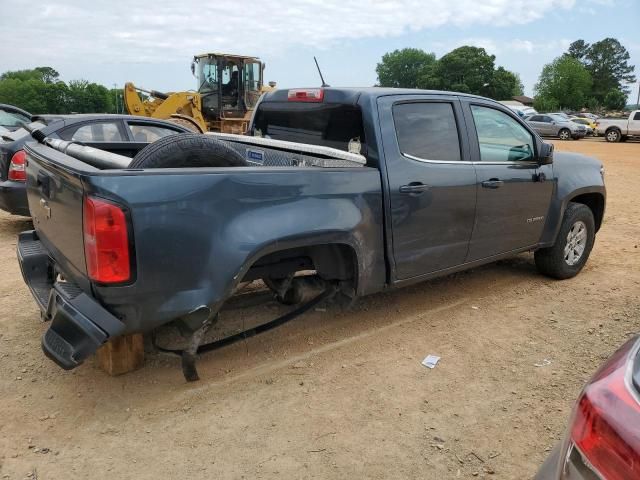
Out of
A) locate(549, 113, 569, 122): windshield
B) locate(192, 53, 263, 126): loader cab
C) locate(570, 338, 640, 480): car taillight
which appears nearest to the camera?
locate(570, 338, 640, 480): car taillight

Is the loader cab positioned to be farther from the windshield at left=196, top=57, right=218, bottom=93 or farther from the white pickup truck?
the white pickup truck

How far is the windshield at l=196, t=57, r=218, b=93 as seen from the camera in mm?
15820

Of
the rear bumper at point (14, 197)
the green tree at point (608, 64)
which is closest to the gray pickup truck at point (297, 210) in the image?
the rear bumper at point (14, 197)

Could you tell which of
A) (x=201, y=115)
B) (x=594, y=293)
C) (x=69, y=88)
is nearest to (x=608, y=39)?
(x=69, y=88)

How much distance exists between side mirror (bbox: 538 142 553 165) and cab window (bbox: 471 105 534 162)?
0.07 meters

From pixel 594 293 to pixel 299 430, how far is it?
11.2 feet

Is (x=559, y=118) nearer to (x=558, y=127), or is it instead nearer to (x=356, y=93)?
(x=558, y=127)

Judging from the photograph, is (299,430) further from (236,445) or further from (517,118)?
(517,118)

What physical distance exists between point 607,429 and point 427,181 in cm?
266

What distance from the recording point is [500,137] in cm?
458

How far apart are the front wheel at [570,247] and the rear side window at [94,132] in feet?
17.5

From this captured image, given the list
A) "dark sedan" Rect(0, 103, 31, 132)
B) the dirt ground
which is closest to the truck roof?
the dirt ground

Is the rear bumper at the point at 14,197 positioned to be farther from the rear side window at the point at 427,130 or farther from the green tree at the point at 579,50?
the green tree at the point at 579,50

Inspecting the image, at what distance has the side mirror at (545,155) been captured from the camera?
4.66 metres
